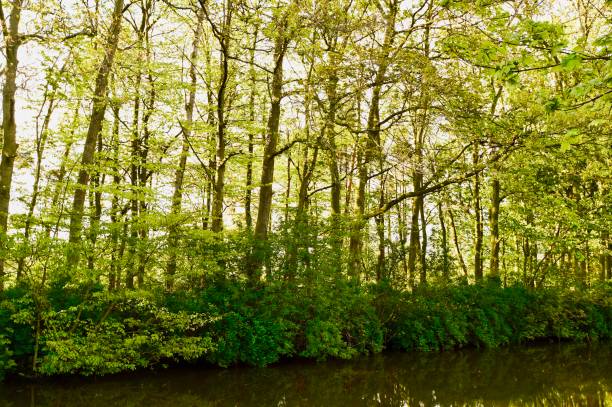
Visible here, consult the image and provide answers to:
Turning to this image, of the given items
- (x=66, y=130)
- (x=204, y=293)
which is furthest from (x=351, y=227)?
(x=66, y=130)

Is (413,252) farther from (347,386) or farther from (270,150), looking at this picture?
(347,386)

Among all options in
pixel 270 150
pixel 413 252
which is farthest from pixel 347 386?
pixel 413 252

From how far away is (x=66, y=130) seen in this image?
44.3 feet

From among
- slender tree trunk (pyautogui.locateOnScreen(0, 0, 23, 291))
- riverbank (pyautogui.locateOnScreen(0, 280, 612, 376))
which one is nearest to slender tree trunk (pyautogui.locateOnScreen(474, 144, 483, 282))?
riverbank (pyautogui.locateOnScreen(0, 280, 612, 376))

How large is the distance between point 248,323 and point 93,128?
17.5 ft

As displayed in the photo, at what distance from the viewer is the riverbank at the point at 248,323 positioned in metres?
7.56

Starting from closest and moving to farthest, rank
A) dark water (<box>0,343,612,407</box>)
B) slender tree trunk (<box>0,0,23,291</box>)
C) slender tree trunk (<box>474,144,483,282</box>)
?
dark water (<box>0,343,612,407</box>) < slender tree trunk (<box>0,0,23,291</box>) < slender tree trunk (<box>474,144,483,282</box>)

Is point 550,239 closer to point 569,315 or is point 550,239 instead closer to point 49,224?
point 569,315

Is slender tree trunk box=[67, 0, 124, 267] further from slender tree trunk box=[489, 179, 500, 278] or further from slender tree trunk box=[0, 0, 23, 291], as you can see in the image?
slender tree trunk box=[489, 179, 500, 278]

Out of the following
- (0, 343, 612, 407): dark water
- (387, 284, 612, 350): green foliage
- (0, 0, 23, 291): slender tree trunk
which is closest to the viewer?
(0, 343, 612, 407): dark water

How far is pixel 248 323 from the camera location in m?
9.45

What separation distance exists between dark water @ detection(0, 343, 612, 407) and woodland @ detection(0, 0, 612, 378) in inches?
13.7

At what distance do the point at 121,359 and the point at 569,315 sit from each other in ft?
45.0

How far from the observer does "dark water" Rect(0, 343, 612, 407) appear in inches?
291
